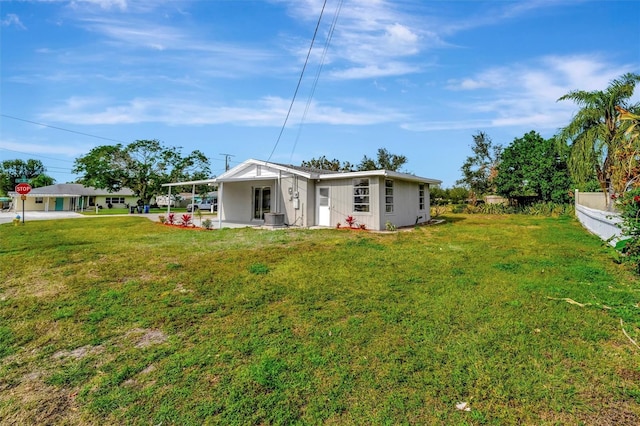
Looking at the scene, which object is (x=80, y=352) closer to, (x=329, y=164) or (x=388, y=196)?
(x=388, y=196)

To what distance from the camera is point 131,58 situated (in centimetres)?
1173

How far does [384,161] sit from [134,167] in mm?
30450

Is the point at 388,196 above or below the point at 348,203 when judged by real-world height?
above

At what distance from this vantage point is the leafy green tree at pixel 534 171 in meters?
23.1

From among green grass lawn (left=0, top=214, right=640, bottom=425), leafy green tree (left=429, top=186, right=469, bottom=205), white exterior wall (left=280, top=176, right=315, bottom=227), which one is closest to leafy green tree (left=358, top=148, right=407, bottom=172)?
leafy green tree (left=429, top=186, right=469, bottom=205)

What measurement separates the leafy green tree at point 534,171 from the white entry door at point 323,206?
18.2m

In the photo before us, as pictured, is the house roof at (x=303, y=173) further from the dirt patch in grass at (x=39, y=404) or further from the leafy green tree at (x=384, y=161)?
the leafy green tree at (x=384, y=161)

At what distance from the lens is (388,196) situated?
13461 millimetres

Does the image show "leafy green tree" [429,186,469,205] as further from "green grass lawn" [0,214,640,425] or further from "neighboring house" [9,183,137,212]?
"neighboring house" [9,183,137,212]

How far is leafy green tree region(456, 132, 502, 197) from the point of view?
32.9m

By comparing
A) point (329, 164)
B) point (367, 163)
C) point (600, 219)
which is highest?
point (367, 163)

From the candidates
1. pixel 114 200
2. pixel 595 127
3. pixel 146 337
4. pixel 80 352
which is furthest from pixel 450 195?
pixel 114 200

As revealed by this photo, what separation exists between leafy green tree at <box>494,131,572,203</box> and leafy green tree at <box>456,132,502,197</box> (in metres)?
6.44

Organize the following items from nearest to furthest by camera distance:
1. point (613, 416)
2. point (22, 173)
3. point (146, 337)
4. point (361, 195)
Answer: point (613, 416) → point (146, 337) → point (361, 195) → point (22, 173)
